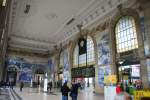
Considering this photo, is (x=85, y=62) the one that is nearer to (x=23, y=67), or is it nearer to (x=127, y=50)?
(x=127, y=50)

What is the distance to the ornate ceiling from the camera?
50.6 feet

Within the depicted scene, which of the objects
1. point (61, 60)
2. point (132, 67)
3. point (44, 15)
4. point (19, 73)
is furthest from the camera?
point (19, 73)

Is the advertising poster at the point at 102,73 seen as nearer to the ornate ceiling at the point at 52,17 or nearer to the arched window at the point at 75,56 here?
the ornate ceiling at the point at 52,17

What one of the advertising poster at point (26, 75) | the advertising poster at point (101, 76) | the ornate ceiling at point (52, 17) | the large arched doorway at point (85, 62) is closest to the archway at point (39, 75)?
the advertising poster at point (26, 75)

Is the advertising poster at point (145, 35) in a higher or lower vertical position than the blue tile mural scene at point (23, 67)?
higher

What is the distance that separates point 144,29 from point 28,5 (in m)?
10.6

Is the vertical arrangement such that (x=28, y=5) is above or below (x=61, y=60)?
above

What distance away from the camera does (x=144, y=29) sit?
11.7m

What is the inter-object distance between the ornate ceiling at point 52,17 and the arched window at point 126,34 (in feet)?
5.45

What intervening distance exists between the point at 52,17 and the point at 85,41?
4.71 m

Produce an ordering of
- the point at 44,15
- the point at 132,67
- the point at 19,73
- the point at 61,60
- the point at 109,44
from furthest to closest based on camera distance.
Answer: the point at 19,73 → the point at 61,60 → the point at 44,15 → the point at 109,44 → the point at 132,67

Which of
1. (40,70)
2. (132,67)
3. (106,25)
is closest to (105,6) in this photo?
(106,25)

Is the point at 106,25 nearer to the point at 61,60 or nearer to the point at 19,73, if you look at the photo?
the point at 61,60

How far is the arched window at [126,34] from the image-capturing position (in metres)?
13.0
